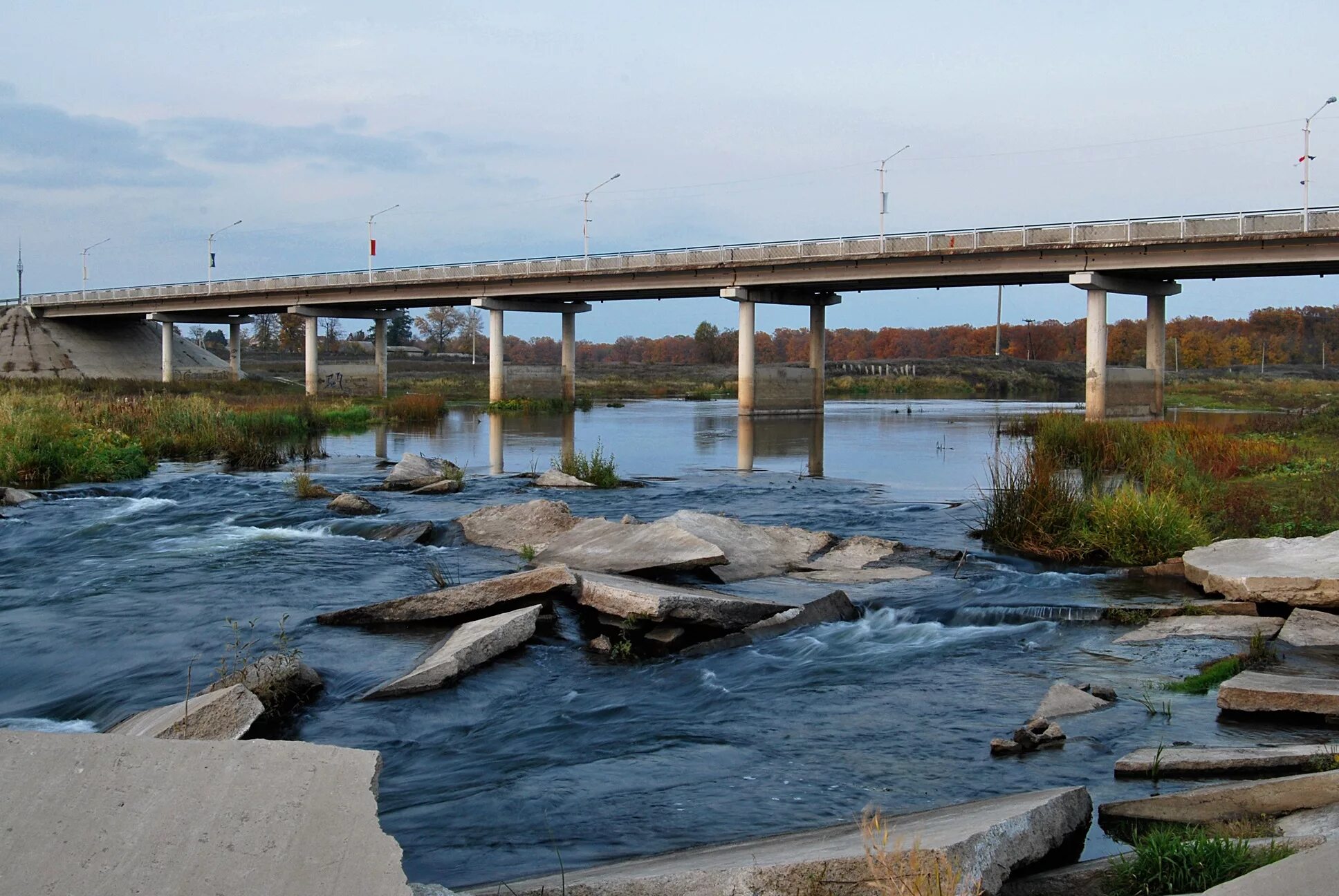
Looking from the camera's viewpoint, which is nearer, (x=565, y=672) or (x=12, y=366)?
(x=565, y=672)

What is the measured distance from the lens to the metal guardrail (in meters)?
42.4

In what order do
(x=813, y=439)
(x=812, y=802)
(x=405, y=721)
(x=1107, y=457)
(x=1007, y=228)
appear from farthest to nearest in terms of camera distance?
(x=1007, y=228), (x=813, y=439), (x=1107, y=457), (x=405, y=721), (x=812, y=802)

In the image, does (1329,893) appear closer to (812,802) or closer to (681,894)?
(681,894)

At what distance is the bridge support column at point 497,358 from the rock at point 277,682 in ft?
194

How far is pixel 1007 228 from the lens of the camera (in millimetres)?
48188

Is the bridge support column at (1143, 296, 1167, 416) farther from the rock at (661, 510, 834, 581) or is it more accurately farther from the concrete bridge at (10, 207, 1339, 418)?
the rock at (661, 510, 834, 581)

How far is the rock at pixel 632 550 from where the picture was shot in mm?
12727

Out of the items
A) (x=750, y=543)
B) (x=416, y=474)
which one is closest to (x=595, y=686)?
(x=750, y=543)

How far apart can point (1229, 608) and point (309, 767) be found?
9925mm

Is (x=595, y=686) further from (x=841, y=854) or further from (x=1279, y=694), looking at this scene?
(x=1279, y=694)

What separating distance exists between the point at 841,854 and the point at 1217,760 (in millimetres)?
3164

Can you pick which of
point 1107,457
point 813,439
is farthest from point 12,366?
point 1107,457

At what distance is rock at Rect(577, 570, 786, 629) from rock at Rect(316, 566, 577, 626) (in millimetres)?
411

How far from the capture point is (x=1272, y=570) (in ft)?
38.0
